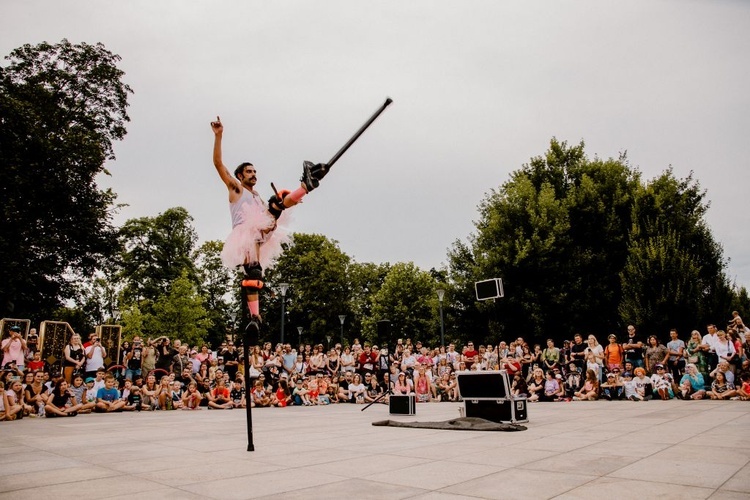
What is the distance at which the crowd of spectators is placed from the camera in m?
10.9

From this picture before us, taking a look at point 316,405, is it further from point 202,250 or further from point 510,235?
point 202,250

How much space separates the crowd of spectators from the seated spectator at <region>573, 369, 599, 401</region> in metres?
0.02

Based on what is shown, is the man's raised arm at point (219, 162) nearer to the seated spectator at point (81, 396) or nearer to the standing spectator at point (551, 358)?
the seated spectator at point (81, 396)

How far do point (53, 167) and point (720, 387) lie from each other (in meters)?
21.5

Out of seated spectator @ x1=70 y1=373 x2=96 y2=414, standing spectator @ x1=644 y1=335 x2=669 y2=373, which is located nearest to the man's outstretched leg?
seated spectator @ x1=70 y1=373 x2=96 y2=414

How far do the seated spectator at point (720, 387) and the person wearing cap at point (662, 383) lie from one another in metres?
0.76

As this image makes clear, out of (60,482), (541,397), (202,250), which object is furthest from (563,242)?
(202,250)

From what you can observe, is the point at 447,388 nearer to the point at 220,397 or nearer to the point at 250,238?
the point at 220,397

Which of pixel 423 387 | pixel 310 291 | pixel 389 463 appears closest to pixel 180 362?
pixel 423 387

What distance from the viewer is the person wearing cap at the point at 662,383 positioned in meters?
11.8

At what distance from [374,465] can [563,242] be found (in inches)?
810

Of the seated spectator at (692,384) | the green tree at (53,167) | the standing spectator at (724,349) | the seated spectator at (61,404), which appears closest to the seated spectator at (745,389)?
the standing spectator at (724,349)

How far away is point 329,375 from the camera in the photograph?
15.7 metres

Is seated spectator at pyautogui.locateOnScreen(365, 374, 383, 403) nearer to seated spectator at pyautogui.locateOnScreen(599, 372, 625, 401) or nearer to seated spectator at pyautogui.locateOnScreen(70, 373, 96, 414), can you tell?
seated spectator at pyautogui.locateOnScreen(599, 372, 625, 401)
